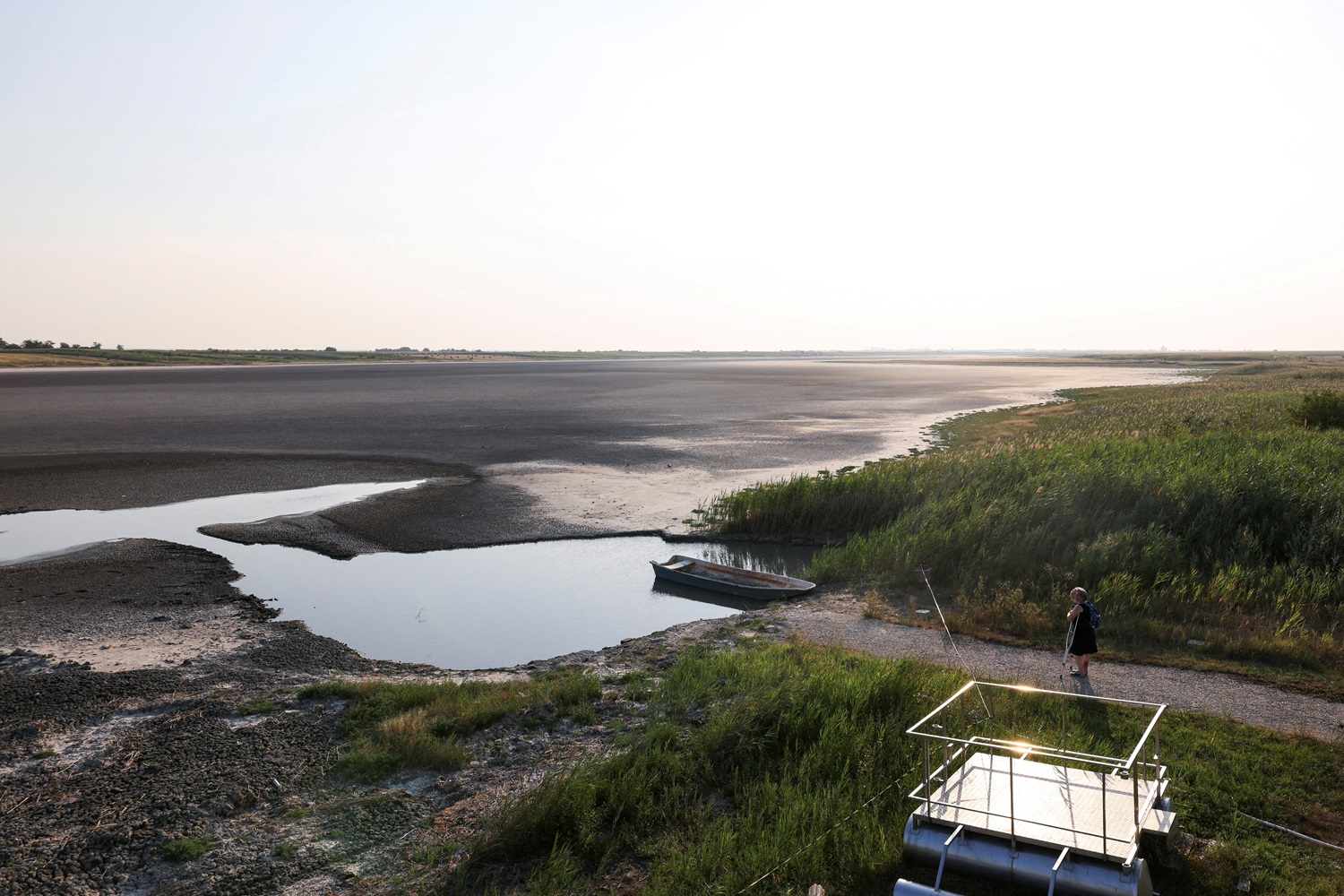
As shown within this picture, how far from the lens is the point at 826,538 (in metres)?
25.1

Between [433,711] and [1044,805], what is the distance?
26.5 ft

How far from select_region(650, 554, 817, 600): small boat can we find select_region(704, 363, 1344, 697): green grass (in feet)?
4.10

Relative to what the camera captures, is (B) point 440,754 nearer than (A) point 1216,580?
Yes

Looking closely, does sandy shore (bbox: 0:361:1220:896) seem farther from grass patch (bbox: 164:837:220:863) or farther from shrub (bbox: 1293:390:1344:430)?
shrub (bbox: 1293:390:1344:430)

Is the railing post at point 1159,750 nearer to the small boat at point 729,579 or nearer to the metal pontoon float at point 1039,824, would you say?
the metal pontoon float at point 1039,824

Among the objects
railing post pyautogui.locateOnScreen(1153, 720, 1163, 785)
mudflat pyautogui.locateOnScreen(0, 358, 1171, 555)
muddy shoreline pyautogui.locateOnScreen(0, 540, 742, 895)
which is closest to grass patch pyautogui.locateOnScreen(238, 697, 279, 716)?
muddy shoreline pyautogui.locateOnScreen(0, 540, 742, 895)

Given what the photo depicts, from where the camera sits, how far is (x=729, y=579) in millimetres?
20312

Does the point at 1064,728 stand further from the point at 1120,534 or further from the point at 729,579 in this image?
the point at 729,579

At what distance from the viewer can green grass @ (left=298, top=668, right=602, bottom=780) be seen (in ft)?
34.4

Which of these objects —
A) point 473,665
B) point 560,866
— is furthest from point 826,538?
point 560,866

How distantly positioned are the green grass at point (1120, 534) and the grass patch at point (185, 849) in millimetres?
12955

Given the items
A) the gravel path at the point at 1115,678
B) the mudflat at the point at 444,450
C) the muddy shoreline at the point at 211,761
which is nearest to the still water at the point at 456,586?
the muddy shoreline at the point at 211,761

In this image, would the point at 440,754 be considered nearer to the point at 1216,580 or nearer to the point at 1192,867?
the point at 1192,867

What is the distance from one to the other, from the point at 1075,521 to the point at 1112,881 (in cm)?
1379
